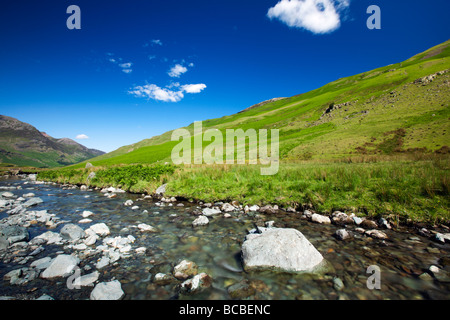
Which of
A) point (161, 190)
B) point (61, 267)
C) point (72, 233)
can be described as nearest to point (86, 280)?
point (61, 267)

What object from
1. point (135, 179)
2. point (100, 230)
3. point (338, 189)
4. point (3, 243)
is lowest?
point (100, 230)

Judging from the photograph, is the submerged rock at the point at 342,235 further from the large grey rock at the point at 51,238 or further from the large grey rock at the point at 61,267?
the large grey rock at the point at 51,238

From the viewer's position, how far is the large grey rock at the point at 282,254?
479 cm

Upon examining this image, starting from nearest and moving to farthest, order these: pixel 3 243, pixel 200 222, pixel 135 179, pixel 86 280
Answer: pixel 86 280 < pixel 3 243 < pixel 200 222 < pixel 135 179

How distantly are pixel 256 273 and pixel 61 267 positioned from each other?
16.4 ft

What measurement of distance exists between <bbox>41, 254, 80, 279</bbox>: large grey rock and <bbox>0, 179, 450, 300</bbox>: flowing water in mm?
180

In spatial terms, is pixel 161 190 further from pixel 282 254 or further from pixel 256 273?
pixel 282 254

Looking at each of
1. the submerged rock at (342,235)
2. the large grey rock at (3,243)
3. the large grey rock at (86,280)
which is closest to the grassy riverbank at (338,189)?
the submerged rock at (342,235)

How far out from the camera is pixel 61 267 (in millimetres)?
4668

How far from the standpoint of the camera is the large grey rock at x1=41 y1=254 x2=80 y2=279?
450 cm

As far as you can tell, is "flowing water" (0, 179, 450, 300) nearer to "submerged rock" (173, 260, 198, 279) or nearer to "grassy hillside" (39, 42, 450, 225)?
"submerged rock" (173, 260, 198, 279)
